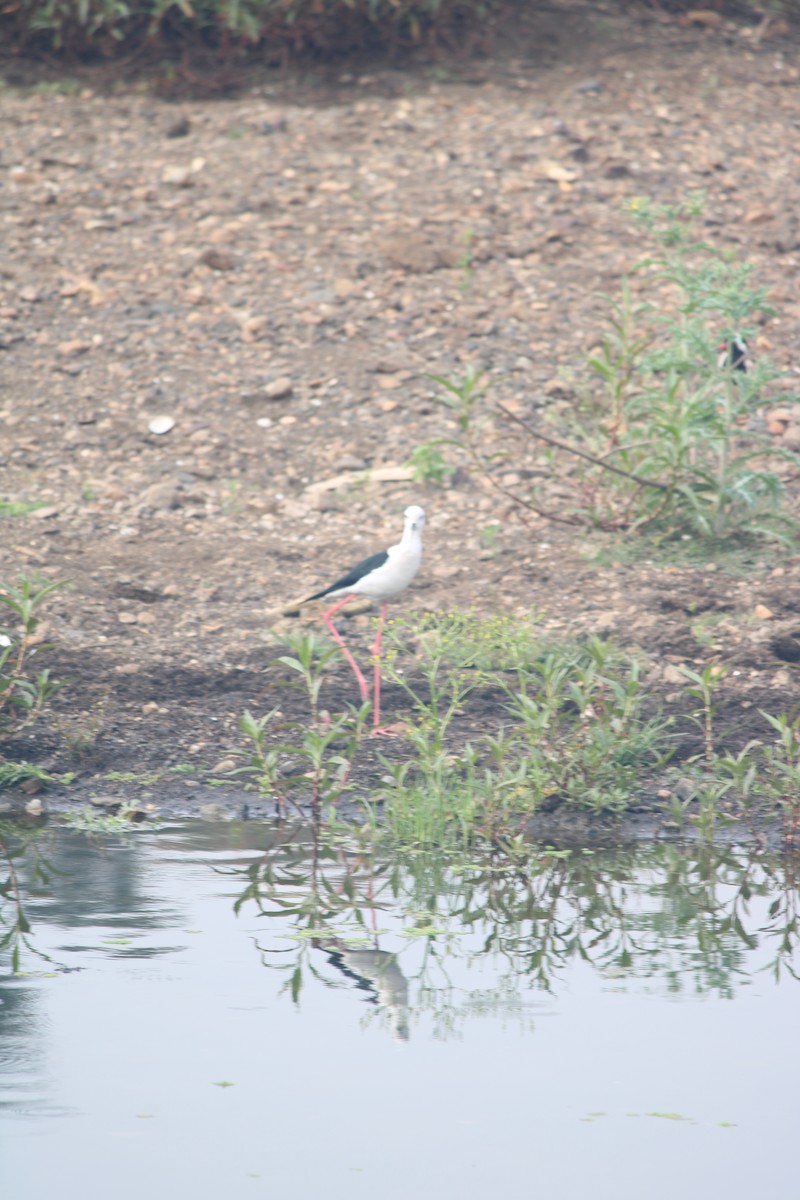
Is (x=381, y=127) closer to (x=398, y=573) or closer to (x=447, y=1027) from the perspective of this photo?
(x=398, y=573)

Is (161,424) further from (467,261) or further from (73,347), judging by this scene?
(467,261)

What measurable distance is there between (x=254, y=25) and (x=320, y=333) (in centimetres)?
352

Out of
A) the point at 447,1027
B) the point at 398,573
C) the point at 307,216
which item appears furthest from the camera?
the point at 307,216

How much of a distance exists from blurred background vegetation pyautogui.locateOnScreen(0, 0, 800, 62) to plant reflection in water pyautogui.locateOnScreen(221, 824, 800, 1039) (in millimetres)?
8510

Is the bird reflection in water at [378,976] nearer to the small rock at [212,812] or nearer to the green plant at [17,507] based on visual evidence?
the small rock at [212,812]

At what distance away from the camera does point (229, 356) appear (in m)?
9.81

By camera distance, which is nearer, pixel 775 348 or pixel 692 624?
pixel 692 624

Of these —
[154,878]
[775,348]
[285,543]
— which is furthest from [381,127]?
[154,878]

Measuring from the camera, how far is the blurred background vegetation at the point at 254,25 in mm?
12000

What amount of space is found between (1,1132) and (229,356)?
6976mm

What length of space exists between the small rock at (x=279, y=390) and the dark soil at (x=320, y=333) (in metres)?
0.03

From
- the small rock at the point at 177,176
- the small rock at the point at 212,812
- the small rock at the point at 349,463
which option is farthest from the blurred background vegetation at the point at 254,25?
the small rock at the point at 212,812

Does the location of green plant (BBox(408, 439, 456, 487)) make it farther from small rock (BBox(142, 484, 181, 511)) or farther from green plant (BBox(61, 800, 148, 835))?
green plant (BBox(61, 800, 148, 835))

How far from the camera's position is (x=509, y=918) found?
4.99 m
